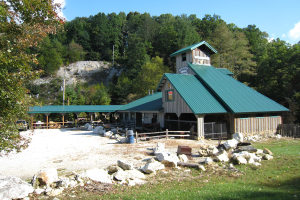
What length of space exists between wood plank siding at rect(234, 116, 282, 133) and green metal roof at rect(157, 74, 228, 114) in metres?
2.15

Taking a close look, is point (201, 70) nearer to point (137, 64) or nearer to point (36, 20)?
point (36, 20)

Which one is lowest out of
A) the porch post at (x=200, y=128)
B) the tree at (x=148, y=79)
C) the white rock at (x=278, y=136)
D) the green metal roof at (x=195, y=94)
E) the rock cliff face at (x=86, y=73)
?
the white rock at (x=278, y=136)

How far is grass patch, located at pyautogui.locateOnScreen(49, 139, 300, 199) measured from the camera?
21.6 feet

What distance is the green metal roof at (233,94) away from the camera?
65.6 feet

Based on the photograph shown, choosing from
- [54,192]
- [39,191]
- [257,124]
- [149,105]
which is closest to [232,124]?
[257,124]

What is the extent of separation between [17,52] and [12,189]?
13.0ft

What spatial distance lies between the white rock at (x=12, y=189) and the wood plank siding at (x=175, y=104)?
14.1m

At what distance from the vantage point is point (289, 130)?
840 inches

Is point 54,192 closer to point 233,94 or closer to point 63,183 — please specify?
point 63,183

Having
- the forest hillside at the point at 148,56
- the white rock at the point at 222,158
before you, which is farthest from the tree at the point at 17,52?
the forest hillside at the point at 148,56

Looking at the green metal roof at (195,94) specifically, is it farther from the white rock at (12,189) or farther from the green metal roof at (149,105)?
the white rock at (12,189)

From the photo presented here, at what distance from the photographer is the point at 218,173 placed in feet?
29.4

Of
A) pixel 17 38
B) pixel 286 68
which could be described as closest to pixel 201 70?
pixel 286 68

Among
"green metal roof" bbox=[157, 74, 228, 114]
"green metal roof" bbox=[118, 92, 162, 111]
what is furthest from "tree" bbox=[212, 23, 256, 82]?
"green metal roof" bbox=[157, 74, 228, 114]
